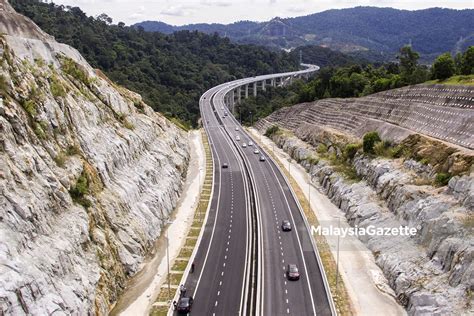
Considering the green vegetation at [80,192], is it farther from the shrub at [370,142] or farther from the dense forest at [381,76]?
the dense forest at [381,76]

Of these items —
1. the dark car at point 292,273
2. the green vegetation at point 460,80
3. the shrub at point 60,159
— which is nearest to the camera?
the shrub at point 60,159

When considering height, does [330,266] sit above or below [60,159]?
below

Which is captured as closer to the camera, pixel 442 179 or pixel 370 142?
pixel 442 179

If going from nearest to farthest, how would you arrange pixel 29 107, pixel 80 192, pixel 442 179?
pixel 29 107
pixel 80 192
pixel 442 179

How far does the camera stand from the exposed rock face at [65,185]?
121 ft

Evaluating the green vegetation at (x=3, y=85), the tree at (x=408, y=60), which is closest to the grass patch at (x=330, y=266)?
the green vegetation at (x=3, y=85)

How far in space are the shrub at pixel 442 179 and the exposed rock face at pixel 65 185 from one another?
39171 millimetres

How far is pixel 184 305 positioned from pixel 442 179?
36.4m

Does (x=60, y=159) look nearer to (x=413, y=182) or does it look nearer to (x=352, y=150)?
(x=413, y=182)

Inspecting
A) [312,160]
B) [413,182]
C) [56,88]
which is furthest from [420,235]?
[312,160]

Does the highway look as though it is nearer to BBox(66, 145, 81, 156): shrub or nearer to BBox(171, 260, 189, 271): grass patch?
BBox(171, 260, 189, 271): grass patch

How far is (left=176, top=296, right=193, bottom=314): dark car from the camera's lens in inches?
1795

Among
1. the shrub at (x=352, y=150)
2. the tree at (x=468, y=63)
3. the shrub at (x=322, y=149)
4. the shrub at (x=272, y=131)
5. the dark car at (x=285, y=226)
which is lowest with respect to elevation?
the dark car at (x=285, y=226)

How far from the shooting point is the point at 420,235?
53375 mm
